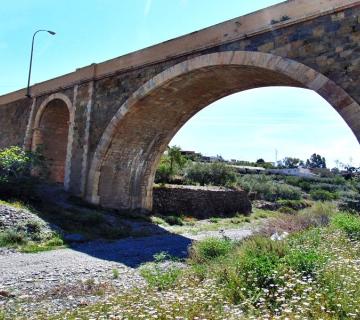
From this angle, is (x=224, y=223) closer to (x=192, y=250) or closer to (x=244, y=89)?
(x=244, y=89)

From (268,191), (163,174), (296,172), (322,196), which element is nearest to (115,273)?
(163,174)

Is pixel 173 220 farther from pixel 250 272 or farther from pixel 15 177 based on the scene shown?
pixel 250 272

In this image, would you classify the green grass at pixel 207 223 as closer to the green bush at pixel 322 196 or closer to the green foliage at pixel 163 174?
the green foliage at pixel 163 174

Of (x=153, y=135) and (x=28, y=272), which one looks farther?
(x=153, y=135)

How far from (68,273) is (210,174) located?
16477 mm

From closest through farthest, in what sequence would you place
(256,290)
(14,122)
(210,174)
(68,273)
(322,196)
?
1. (256,290)
2. (68,273)
3. (14,122)
4. (210,174)
5. (322,196)

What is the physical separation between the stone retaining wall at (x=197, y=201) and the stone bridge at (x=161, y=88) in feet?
3.21

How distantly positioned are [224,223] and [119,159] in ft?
18.4

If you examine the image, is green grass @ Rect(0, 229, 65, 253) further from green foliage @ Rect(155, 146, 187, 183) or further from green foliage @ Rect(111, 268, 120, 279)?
green foliage @ Rect(155, 146, 187, 183)

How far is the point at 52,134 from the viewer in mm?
18062

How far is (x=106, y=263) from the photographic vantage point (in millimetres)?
7594

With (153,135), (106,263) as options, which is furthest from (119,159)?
(106,263)

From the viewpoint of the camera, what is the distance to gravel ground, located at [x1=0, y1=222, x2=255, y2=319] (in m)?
4.98

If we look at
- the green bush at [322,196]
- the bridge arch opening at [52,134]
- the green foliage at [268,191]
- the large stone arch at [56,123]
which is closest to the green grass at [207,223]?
the large stone arch at [56,123]
